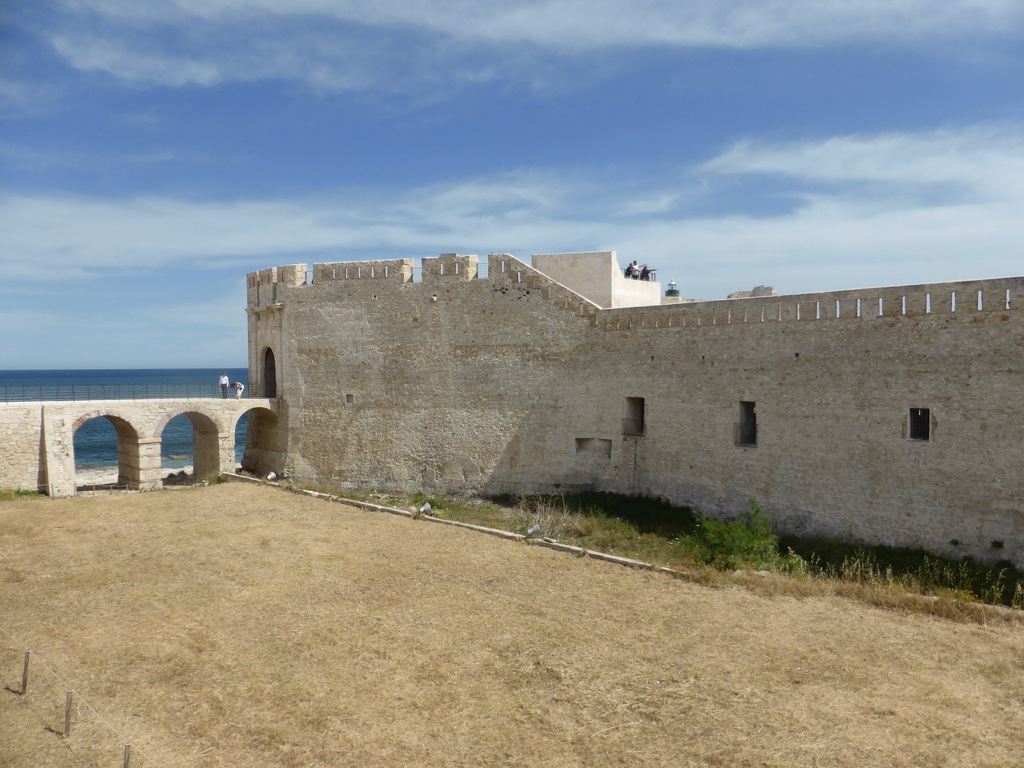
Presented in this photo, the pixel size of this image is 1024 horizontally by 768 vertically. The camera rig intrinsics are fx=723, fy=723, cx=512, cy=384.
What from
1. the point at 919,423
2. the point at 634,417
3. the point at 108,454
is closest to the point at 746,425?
the point at 634,417

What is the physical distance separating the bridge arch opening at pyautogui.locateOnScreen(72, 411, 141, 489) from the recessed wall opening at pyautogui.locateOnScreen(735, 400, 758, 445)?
46.8 ft

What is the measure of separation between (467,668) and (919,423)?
8671mm

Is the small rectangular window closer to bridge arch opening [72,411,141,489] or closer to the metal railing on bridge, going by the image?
bridge arch opening [72,411,141,489]

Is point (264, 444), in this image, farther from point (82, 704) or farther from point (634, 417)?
point (82, 704)

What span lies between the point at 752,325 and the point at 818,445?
2.63 m

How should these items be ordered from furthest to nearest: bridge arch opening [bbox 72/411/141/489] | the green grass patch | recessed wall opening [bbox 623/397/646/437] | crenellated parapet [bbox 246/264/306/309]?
crenellated parapet [bbox 246/264/306/309] < bridge arch opening [bbox 72/411/141/489] < recessed wall opening [bbox 623/397/646/437] < the green grass patch

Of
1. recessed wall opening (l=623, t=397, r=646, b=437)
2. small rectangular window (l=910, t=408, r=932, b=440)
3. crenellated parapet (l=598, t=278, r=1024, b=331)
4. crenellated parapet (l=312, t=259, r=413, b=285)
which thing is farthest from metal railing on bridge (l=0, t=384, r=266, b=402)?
small rectangular window (l=910, t=408, r=932, b=440)

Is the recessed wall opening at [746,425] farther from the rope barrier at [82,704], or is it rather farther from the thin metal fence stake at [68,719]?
the thin metal fence stake at [68,719]

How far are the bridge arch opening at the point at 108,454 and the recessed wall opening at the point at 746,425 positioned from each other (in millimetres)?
14259

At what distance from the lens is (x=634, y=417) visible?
54.0 feet

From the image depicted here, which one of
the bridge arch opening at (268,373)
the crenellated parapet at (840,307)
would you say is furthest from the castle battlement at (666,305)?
the bridge arch opening at (268,373)

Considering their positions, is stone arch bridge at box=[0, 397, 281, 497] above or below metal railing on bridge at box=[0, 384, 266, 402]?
below

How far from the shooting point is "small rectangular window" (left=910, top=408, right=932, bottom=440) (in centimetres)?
1205

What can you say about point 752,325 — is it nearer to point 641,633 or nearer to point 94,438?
point 641,633
